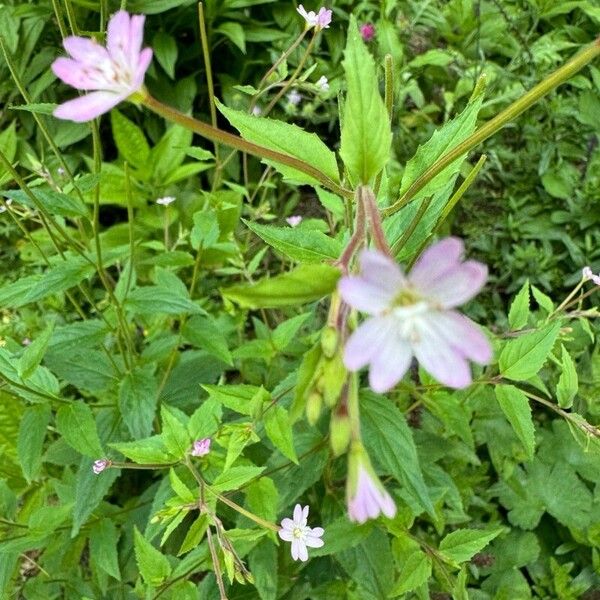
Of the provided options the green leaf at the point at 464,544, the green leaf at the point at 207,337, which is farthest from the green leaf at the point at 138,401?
the green leaf at the point at 464,544

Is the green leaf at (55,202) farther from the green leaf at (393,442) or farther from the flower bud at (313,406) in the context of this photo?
the flower bud at (313,406)

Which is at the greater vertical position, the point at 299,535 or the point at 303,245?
the point at 303,245

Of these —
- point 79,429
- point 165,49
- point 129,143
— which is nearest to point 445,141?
point 79,429

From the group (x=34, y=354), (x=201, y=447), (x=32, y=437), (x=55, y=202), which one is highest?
(x=55, y=202)

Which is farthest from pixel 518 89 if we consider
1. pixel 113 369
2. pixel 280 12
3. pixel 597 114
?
pixel 113 369

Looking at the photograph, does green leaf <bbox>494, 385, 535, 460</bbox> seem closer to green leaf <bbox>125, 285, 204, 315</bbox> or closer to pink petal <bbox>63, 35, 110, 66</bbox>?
green leaf <bbox>125, 285, 204, 315</bbox>

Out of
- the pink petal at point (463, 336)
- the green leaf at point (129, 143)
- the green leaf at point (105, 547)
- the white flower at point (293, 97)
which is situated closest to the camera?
the pink petal at point (463, 336)

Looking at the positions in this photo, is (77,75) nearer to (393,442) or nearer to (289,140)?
(289,140)
